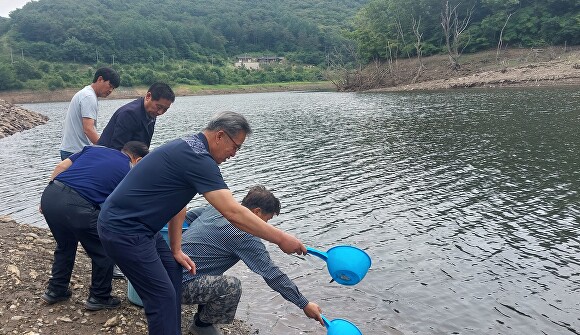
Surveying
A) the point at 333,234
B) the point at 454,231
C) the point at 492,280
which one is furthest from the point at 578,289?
the point at 333,234

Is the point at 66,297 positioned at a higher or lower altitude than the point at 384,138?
higher

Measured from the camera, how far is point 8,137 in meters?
33.7

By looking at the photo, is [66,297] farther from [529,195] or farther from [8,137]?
[8,137]

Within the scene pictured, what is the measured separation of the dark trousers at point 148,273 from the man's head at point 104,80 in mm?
3771

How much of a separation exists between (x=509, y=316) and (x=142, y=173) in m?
5.67

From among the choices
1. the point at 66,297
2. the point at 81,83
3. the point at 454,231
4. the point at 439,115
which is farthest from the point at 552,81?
the point at 81,83

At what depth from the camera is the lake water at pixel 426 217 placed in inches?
280

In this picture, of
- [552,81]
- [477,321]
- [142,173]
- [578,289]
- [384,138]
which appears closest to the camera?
[142,173]

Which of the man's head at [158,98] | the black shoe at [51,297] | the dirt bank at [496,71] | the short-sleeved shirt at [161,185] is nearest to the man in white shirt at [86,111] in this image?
the man's head at [158,98]

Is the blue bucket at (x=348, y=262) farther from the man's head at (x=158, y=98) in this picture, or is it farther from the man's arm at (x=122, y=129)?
the man's arm at (x=122, y=129)

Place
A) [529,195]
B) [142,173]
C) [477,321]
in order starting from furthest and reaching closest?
[529,195], [477,321], [142,173]

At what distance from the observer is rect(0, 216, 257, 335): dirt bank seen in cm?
535

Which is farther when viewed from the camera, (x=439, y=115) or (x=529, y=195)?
(x=439, y=115)

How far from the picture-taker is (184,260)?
4922 millimetres
